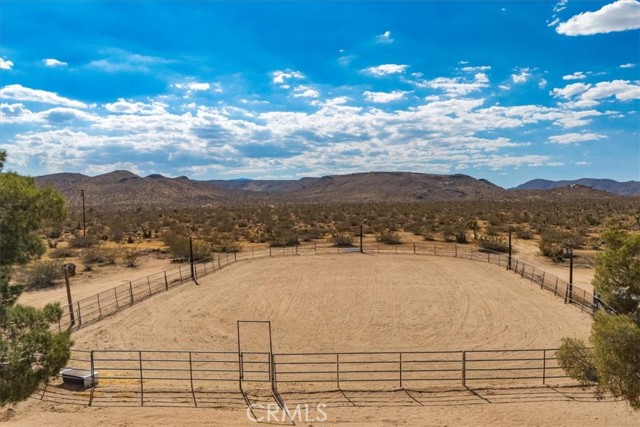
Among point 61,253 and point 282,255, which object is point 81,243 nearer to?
point 61,253

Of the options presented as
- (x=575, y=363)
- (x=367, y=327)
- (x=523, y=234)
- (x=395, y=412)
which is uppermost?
(x=575, y=363)

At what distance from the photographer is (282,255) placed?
37500mm

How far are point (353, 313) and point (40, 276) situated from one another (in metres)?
20.4

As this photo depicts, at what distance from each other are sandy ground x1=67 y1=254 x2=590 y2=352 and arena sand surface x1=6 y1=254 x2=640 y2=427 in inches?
2.2

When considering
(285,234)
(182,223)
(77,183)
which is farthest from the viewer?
(77,183)

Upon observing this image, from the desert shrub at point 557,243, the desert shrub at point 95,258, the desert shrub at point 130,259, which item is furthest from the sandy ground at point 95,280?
the desert shrub at point 557,243

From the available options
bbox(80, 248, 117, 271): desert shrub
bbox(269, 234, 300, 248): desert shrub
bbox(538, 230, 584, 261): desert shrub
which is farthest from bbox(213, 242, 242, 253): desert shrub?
bbox(538, 230, 584, 261): desert shrub

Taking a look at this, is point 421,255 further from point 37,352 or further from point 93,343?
point 37,352

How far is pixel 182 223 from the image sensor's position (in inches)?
2416

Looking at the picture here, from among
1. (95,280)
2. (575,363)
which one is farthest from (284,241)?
(575,363)

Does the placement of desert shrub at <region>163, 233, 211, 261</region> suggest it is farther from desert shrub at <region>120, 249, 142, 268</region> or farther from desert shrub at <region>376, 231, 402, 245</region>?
desert shrub at <region>376, 231, 402, 245</region>

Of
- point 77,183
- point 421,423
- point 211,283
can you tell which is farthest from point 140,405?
point 77,183

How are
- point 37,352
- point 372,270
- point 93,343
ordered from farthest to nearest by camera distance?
point 372,270 < point 93,343 < point 37,352

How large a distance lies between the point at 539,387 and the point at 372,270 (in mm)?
17517
